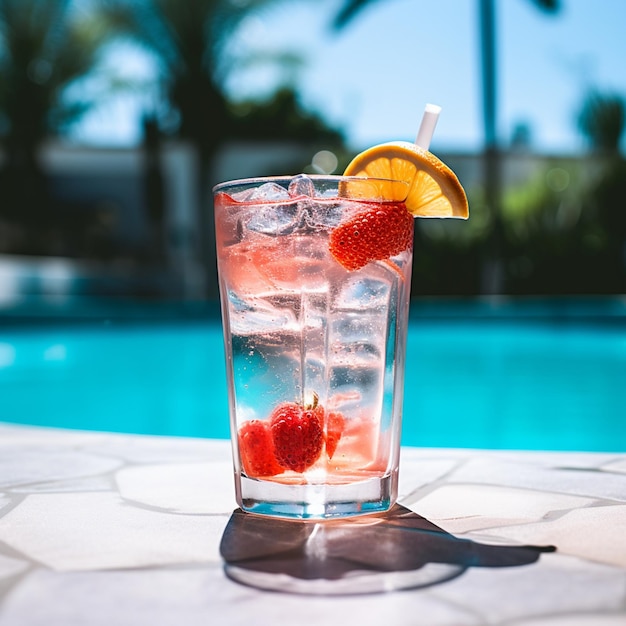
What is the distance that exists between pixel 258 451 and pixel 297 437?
0.35 ft

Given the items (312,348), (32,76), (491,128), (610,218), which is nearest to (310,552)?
(312,348)

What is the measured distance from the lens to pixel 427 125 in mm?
1858

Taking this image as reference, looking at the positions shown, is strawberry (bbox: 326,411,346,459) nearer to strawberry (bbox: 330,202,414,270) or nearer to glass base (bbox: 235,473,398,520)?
glass base (bbox: 235,473,398,520)

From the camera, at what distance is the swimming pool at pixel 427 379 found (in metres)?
4.33

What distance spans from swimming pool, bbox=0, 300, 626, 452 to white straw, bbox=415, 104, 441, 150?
2321 millimetres

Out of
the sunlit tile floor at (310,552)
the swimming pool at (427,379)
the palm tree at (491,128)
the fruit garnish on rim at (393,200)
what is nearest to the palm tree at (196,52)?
the palm tree at (491,128)

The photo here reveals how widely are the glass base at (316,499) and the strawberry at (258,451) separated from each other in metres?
0.02

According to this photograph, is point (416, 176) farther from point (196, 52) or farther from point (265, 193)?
point (196, 52)

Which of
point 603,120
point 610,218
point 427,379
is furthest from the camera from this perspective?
point 603,120

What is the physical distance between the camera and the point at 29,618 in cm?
125

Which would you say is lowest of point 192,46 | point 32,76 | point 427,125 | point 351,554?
point 351,554

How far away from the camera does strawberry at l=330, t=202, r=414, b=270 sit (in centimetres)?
170

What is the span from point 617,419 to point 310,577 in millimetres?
3399

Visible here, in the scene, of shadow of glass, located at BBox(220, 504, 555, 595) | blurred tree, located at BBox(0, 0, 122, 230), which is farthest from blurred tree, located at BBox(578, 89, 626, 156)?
shadow of glass, located at BBox(220, 504, 555, 595)
